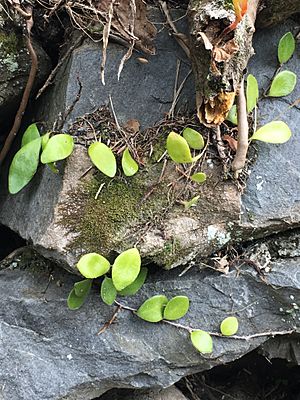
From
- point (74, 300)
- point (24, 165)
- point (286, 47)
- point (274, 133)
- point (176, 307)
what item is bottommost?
point (176, 307)

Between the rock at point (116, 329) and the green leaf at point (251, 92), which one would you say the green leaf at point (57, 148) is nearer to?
the rock at point (116, 329)

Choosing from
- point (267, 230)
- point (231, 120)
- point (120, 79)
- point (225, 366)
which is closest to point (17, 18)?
point (120, 79)

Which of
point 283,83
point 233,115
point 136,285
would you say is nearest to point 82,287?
point 136,285

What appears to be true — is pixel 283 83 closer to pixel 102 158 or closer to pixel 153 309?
pixel 102 158

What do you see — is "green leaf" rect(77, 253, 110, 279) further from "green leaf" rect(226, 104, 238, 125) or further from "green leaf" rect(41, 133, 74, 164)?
"green leaf" rect(226, 104, 238, 125)

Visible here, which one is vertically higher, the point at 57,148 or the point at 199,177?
the point at 57,148

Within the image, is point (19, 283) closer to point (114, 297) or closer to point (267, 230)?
point (114, 297)
